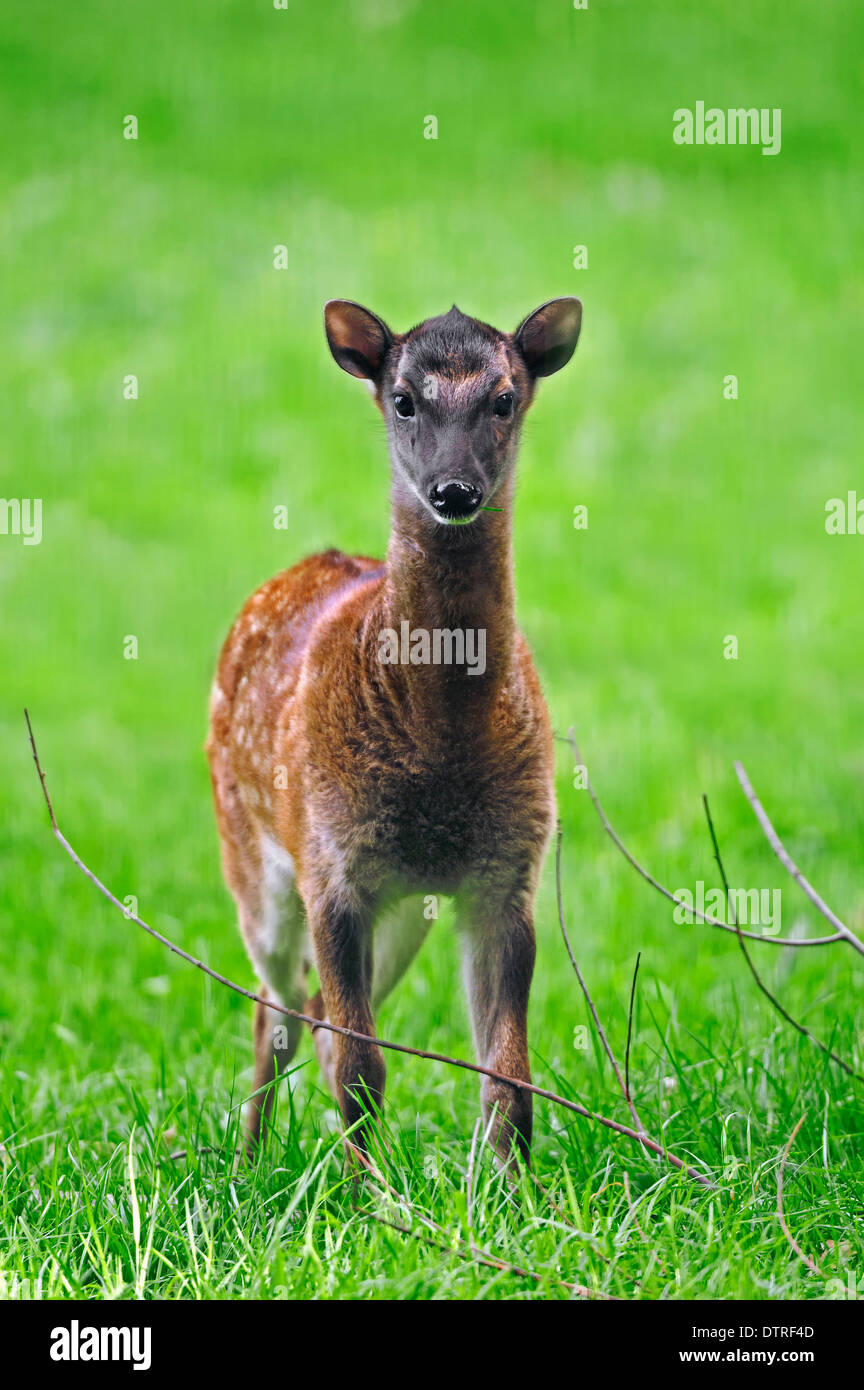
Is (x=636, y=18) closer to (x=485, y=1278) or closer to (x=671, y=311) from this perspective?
(x=671, y=311)

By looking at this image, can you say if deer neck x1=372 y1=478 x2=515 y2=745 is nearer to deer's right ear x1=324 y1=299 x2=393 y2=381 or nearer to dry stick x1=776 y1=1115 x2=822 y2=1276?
deer's right ear x1=324 y1=299 x2=393 y2=381

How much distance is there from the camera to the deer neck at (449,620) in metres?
4.08

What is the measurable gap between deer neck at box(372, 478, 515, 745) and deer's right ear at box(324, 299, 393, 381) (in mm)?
443

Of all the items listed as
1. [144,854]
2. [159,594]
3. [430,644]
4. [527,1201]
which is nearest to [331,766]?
[430,644]

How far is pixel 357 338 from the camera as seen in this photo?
175 inches

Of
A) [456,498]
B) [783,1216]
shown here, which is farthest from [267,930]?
[783,1216]

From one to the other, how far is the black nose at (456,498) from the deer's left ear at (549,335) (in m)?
0.70

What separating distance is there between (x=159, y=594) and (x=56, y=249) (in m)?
5.32

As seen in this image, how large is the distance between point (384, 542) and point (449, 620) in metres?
6.81

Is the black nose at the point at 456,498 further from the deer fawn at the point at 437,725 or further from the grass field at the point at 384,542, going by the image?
the grass field at the point at 384,542

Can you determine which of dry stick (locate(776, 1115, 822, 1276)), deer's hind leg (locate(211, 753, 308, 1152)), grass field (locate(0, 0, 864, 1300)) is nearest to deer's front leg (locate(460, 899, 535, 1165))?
grass field (locate(0, 0, 864, 1300))

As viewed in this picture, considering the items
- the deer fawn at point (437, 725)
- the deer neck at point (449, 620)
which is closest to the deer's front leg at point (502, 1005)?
the deer fawn at point (437, 725)

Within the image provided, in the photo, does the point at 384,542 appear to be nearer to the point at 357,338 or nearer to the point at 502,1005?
the point at 357,338

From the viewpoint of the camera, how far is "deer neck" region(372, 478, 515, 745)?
4.08 m
